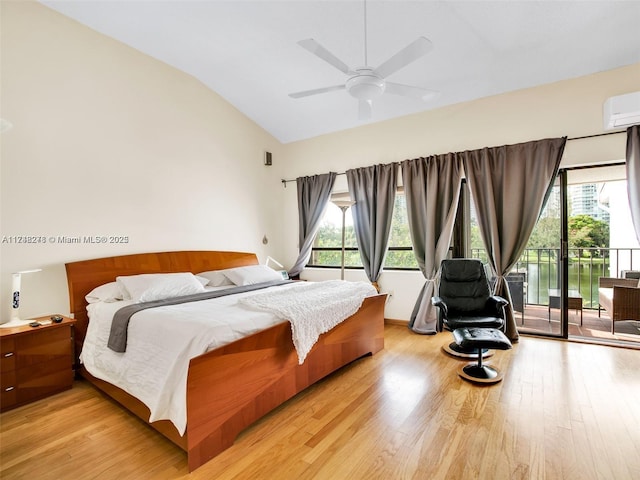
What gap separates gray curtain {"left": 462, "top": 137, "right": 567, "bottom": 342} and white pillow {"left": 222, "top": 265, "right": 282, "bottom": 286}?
2683mm

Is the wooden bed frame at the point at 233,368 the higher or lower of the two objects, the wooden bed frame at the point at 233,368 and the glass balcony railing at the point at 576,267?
the lower

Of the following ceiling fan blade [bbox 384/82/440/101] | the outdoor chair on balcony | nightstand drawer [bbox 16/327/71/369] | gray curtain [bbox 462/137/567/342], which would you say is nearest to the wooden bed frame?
nightstand drawer [bbox 16/327/71/369]

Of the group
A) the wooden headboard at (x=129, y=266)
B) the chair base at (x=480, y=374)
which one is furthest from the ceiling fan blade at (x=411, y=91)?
the wooden headboard at (x=129, y=266)

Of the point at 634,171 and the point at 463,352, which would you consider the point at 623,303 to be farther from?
the point at 463,352

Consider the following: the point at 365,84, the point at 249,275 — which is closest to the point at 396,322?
the point at 249,275

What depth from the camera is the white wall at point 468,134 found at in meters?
3.42

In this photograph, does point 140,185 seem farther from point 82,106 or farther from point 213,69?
point 213,69

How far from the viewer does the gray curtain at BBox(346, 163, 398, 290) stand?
4508 millimetres

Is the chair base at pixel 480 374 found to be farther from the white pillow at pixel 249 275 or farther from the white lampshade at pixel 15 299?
the white lampshade at pixel 15 299

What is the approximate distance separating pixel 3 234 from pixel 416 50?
3.51 meters

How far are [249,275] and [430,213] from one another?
2435 mm

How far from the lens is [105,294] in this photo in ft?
9.78

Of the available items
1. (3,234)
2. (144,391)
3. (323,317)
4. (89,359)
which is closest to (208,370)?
(144,391)

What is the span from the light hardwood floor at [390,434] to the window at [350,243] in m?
2.00
